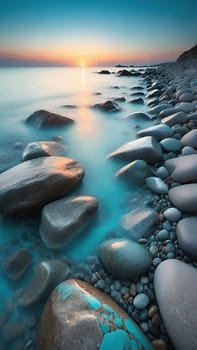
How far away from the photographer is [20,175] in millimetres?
1916

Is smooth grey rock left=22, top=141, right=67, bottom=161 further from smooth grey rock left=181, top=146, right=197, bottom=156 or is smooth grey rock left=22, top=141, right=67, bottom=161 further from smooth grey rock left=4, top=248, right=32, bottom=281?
smooth grey rock left=181, top=146, right=197, bottom=156

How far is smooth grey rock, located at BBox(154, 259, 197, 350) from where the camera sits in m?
0.95

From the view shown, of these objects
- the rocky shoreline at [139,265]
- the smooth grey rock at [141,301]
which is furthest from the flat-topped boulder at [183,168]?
the smooth grey rock at [141,301]

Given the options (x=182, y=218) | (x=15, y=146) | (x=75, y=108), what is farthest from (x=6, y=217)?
(x=75, y=108)

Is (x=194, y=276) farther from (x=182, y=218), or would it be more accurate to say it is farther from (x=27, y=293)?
(x=27, y=293)

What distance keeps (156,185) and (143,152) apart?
21.0 inches

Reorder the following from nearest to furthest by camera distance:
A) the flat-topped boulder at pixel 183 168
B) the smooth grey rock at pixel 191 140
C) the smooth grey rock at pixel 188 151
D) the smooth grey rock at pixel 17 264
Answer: the smooth grey rock at pixel 17 264
the flat-topped boulder at pixel 183 168
the smooth grey rock at pixel 188 151
the smooth grey rock at pixel 191 140

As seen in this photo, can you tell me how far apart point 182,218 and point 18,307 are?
122cm

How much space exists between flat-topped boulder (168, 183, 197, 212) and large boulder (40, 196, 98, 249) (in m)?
0.66

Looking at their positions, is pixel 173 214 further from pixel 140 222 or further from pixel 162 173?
pixel 162 173

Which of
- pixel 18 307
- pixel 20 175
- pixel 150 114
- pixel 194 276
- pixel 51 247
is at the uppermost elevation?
pixel 150 114

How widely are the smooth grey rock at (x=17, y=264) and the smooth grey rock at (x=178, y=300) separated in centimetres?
84

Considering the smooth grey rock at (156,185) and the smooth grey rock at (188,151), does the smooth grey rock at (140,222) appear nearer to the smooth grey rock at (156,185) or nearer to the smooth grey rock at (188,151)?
the smooth grey rock at (156,185)

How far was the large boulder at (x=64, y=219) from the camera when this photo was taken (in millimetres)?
1543
